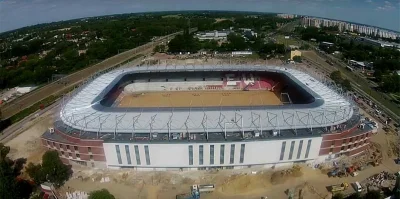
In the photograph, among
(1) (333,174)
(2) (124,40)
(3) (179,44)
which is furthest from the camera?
(2) (124,40)

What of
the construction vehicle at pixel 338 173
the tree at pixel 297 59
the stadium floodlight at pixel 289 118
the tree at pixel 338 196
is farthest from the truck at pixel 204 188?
the tree at pixel 297 59

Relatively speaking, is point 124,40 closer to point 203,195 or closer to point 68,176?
point 68,176

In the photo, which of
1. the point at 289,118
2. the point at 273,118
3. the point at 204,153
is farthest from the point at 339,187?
the point at 204,153

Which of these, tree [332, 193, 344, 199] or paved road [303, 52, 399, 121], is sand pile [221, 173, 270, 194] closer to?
tree [332, 193, 344, 199]

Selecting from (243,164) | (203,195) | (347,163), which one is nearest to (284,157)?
(243,164)

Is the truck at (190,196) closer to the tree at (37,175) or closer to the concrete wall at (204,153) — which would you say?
the concrete wall at (204,153)

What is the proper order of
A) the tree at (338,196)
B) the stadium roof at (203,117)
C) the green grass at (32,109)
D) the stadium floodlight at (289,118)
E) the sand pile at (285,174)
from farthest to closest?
the green grass at (32,109)
the stadium floodlight at (289,118)
the stadium roof at (203,117)
the sand pile at (285,174)
the tree at (338,196)
